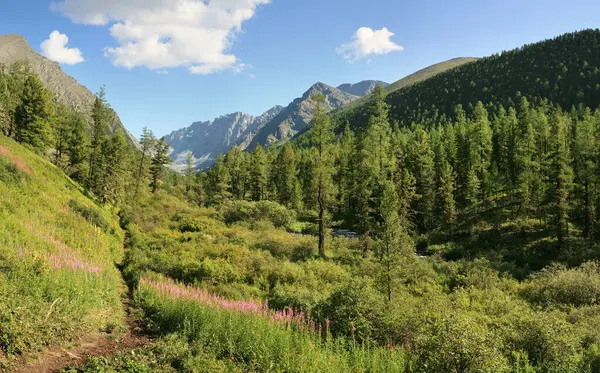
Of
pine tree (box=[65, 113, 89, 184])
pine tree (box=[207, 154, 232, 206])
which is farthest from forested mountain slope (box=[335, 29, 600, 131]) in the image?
pine tree (box=[65, 113, 89, 184])

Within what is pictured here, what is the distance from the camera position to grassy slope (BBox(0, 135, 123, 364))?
667 cm

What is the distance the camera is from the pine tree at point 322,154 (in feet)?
89.9

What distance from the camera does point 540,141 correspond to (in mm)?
52375

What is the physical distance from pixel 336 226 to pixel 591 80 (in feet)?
368

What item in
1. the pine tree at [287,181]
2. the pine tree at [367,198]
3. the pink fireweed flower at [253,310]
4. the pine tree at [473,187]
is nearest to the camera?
the pink fireweed flower at [253,310]

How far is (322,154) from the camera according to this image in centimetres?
2811

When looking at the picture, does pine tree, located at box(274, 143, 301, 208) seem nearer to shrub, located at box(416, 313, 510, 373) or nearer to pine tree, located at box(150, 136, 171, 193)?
pine tree, located at box(150, 136, 171, 193)

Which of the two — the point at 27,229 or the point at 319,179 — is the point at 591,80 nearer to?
the point at 319,179

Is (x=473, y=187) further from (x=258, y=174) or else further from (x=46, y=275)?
(x=46, y=275)

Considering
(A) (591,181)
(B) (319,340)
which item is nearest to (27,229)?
(B) (319,340)

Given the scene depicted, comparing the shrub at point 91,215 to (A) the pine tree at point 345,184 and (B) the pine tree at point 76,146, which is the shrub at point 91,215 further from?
(A) the pine tree at point 345,184

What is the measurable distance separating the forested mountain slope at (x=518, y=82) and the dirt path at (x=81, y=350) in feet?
380

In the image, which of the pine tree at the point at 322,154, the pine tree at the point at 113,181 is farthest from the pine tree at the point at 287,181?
the pine tree at the point at 322,154

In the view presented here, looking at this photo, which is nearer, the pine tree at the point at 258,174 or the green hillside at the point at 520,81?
the pine tree at the point at 258,174
